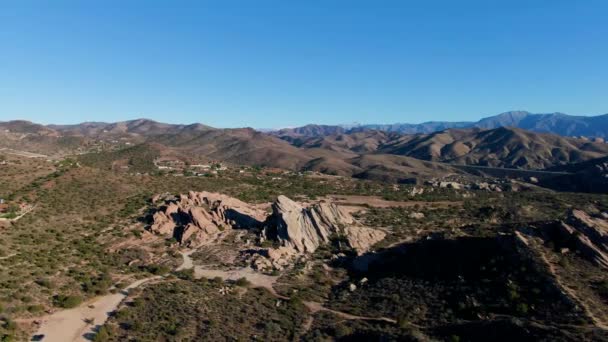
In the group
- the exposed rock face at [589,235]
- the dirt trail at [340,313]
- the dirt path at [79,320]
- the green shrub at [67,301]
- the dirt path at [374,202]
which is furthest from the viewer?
the dirt path at [374,202]

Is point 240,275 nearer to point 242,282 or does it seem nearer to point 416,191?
point 242,282

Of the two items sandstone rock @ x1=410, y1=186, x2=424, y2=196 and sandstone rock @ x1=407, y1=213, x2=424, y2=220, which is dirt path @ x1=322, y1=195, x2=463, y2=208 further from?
sandstone rock @ x1=410, y1=186, x2=424, y2=196

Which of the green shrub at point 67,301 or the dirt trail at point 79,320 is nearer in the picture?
the dirt trail at point 79,320

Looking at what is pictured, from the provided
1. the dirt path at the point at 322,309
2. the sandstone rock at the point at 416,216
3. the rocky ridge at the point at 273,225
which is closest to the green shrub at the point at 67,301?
the rocky ridge at the point at 273,225

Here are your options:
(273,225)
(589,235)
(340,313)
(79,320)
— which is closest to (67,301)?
(79,320)

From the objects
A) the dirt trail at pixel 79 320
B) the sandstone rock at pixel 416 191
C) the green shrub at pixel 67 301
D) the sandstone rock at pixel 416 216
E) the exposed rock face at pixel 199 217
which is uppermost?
the exposed rock face at pixel 199 217

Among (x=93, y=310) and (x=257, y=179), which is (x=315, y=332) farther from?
(x=257, y=179)

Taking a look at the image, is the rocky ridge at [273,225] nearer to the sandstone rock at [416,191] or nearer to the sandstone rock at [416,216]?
the sandstone rock at [416,216]
